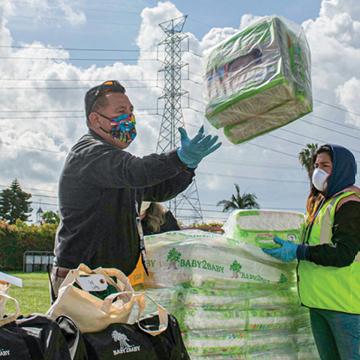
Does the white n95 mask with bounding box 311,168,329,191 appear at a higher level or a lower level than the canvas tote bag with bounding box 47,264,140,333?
higher

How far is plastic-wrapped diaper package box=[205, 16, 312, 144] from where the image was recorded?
305 centimetres

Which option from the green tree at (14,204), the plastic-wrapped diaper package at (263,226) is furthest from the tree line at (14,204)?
the plastic-wrapped diaper package at (263,226)

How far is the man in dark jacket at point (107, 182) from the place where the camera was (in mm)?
2666

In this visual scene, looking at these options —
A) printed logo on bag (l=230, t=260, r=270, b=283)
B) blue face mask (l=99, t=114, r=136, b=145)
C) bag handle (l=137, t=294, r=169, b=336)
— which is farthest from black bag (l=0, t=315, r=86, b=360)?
printed logo on bag (l=230, t=260, r=270, b=283)

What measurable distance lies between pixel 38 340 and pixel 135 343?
43cm

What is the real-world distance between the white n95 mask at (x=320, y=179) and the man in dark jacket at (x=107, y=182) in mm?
969

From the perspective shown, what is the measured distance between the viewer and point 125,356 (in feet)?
7.23

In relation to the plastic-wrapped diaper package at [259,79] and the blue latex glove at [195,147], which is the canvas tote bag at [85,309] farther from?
the plastic-wrapped diaper package at [259,79]

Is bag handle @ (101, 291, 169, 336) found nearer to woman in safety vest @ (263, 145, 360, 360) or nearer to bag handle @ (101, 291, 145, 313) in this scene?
bag handle @ (101, 291, 145, 313)

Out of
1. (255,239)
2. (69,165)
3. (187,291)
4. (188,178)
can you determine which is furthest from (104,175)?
(255,239)

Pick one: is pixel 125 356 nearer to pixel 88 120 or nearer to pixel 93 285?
pixel 93 285

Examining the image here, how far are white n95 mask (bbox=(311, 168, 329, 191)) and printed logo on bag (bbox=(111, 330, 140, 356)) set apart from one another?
5.70ft

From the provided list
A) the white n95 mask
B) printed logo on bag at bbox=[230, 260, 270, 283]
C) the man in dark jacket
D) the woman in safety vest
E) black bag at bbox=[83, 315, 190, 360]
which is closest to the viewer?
black bag at bbox=[83, 315, 190, 360]

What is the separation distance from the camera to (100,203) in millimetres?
2816
